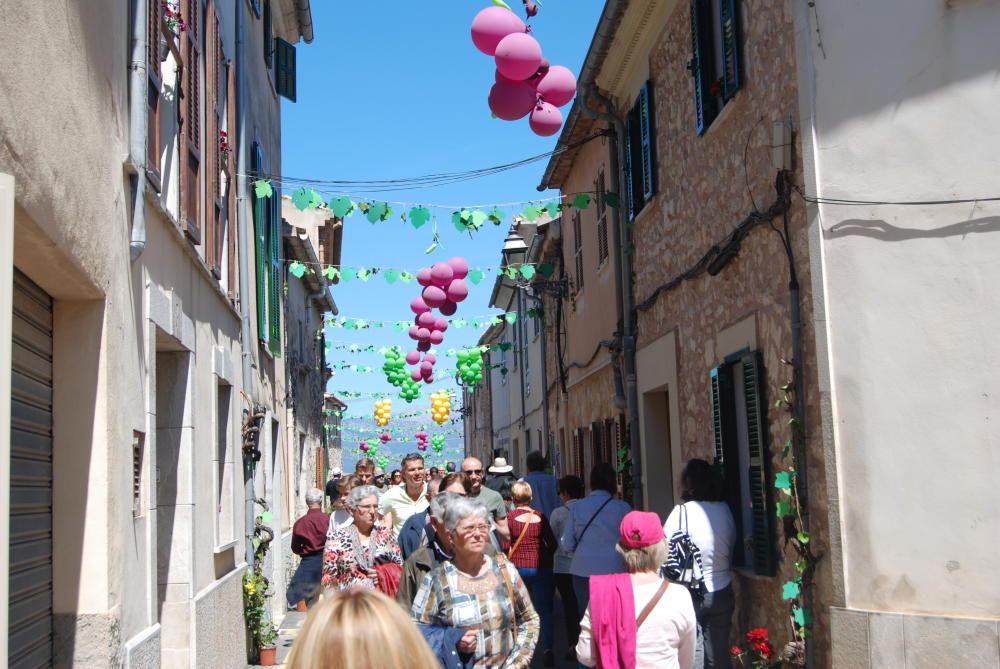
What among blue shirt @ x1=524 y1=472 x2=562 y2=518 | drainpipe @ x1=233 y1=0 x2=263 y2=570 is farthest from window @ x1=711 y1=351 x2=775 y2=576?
drainpipe @ x1=233 y1=0 x2=263 y2=570

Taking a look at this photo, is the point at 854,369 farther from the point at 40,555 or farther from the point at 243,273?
the point at 243,273

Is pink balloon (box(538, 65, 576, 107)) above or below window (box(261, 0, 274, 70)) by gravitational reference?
below

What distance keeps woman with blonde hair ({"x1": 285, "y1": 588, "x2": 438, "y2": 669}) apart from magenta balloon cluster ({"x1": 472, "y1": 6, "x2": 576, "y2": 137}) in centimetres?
665

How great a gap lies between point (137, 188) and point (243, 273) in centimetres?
516

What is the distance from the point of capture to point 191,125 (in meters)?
8.83

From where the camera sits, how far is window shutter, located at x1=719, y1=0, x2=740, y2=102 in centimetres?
827

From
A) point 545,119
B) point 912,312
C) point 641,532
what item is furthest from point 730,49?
point 641,532

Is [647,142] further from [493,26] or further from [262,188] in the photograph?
[262,188]

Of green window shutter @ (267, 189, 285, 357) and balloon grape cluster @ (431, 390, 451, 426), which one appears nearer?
green window shutter @ (267, 189, 285, 357)

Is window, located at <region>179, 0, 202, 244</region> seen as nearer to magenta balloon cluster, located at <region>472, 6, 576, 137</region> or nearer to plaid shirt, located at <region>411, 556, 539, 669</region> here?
magenta balloon cluster, located at <region>472, 6, 576, 137</region>

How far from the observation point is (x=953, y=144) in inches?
249

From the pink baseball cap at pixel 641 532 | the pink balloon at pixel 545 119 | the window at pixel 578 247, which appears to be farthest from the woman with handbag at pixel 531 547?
the window at pixel 578 247

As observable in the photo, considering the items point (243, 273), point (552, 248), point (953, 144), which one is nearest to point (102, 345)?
point (953, 144)

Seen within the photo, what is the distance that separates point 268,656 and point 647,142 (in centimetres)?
603
